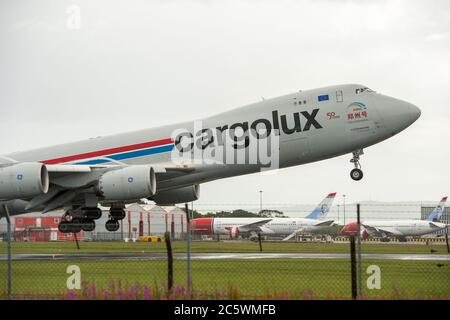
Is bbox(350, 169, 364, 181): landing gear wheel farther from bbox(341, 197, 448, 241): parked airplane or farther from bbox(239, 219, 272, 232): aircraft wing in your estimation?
bbox(239, 219, 272, 232): aircraft wing

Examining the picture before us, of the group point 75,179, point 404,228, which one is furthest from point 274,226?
point 75,179

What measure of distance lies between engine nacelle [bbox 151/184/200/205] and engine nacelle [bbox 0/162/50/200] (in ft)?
27.7

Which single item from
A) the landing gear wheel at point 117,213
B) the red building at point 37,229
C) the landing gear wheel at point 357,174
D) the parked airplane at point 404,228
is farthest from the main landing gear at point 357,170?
the parked airplane at point 404,228

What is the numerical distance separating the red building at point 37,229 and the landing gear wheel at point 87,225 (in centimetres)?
2336

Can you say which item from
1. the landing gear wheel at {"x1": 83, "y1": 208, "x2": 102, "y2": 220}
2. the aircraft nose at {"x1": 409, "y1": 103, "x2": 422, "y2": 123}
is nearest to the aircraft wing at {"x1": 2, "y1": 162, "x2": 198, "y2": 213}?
the landing gear wheel at {"x1": 83, "y1": 208, "x2": 102, "y2": 220}

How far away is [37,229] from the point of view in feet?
201

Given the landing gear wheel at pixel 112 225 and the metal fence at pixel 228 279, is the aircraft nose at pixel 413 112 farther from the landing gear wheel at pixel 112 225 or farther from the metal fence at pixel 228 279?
the landing gear wheel at pixel 112 225

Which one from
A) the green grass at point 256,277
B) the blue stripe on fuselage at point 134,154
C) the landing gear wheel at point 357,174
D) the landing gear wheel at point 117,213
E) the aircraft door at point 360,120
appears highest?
the aircraft door at point 360,120

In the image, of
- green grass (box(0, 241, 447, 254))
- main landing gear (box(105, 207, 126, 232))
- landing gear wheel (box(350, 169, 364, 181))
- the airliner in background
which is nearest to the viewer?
landing gear wheel (box(350, 169, 364, 181))

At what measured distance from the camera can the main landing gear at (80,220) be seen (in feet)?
114

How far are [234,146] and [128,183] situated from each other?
4.73 metres

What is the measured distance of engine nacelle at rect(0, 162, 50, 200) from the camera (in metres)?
31.6
